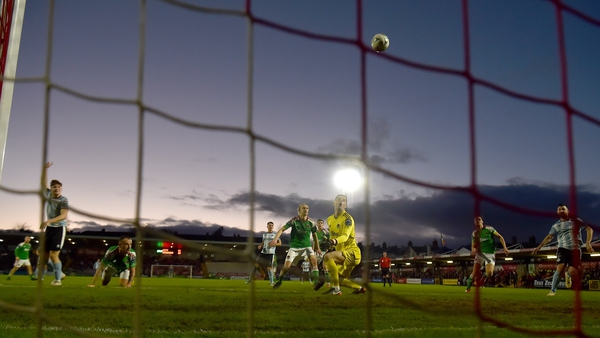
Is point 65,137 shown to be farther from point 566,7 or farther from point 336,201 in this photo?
point 566,7

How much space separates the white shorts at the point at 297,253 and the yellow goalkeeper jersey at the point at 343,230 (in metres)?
1.07

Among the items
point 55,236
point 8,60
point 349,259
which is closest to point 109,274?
point 55,236

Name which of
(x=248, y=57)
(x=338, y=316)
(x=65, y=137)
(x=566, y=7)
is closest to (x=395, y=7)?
(x=566, y=7)

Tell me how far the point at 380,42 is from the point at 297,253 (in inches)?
180

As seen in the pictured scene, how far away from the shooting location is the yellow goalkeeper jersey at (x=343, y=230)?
7746 millimetres

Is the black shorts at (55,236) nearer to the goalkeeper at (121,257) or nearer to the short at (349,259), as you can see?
the goalkeeper at (121,257)

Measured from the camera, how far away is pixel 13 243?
33.9 metres

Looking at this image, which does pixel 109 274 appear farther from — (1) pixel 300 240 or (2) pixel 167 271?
(2) pixel 167 271

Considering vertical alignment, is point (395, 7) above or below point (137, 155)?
above

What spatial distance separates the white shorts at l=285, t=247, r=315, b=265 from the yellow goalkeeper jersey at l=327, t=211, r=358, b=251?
1072mm

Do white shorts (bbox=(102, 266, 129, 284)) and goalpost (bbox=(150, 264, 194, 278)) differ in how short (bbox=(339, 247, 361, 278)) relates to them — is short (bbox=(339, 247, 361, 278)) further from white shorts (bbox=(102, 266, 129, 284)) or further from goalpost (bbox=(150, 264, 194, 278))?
goalpost (bbox=(150, 264, 194, 278))

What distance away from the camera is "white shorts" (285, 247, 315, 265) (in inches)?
350

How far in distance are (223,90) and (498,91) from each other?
2210 millimetres

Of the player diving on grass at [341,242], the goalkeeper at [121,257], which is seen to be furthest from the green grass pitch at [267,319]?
the goalkeeper at [121,257]
